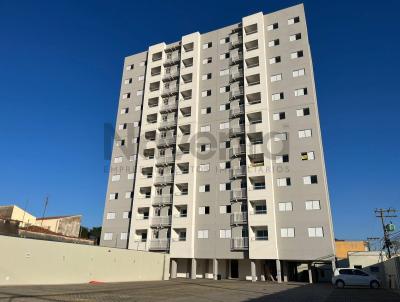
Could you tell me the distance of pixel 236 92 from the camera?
4938 centimetres

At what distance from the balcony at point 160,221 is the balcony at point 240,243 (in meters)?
10.3

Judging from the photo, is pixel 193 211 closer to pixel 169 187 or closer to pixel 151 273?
pixel 169 187

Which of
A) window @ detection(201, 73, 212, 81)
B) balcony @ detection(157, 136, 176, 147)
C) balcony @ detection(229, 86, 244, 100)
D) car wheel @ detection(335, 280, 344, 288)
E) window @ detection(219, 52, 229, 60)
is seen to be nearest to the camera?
car wheel @ detection(335, 280, 344, 288)

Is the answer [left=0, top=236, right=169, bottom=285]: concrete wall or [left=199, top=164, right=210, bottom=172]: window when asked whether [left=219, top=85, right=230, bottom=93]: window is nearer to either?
[left=199, top=164, right=210, bottom=172]: window

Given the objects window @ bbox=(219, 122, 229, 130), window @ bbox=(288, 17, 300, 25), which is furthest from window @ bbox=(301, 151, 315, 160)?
window @ bbox=(288, 17, 300, 25)

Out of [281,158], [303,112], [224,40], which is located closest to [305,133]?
[303,112]

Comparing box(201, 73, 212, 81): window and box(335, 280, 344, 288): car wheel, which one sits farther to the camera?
box(201, 73, 212, 81): window

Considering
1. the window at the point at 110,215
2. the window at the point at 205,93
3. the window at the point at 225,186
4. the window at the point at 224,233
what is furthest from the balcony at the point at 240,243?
the window at the point at 205,93

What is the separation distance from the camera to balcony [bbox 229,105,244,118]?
47.7 metres

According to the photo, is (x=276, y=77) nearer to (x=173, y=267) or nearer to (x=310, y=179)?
(x=310, y=179)

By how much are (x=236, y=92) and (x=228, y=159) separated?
10776 mm

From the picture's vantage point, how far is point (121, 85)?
6169cm

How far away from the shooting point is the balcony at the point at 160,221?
46719 mm

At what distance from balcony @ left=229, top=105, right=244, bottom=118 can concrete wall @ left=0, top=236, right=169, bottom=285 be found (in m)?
23.3
